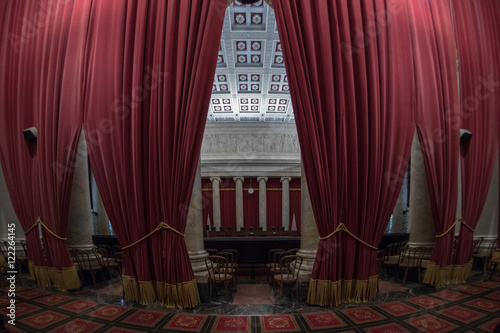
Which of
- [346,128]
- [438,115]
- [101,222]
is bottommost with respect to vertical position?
[101,222]

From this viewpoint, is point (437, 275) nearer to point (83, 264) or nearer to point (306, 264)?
point (306, 264)

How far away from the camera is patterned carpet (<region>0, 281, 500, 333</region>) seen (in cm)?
266

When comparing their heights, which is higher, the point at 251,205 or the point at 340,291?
the point at 340,291

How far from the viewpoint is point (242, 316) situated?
2979mm

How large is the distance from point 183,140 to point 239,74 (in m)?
6.59

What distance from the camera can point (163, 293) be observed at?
3.22 metres

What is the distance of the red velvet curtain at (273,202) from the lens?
1274 cm

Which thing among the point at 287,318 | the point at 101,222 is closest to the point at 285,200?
the point at 101,222

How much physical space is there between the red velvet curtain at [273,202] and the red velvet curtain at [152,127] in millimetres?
9657

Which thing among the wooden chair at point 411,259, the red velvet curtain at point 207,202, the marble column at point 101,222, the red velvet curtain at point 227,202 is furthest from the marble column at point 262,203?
the wooden chair at point 411,259

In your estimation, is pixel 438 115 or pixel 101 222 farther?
pixel 101 222

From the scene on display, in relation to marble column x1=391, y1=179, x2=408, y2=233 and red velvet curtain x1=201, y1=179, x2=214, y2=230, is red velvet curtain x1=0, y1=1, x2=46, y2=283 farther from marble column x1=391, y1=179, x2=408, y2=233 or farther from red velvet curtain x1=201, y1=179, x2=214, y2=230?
marble column x1=391, y1=179, x2=408, y2=233

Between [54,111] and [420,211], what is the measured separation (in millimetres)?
6246

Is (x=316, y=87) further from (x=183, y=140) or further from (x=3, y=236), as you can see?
(x=3, y=236)
